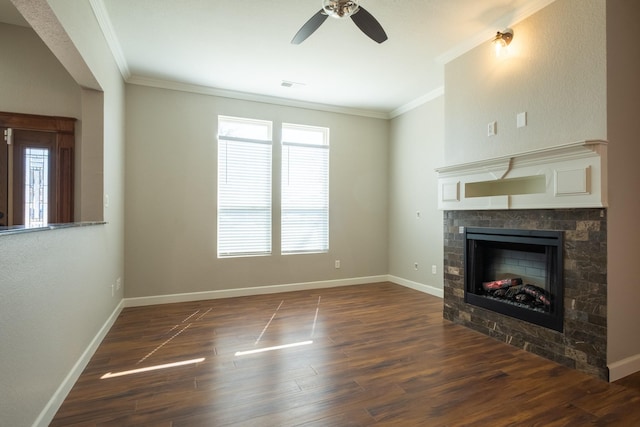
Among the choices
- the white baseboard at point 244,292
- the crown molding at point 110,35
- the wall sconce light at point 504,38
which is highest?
the crown molding at point 110,35

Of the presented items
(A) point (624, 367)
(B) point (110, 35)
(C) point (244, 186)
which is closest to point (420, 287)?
(A) point (624, 367)

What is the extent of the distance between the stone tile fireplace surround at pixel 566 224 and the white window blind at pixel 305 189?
95.2 inches

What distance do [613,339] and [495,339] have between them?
0.89 m

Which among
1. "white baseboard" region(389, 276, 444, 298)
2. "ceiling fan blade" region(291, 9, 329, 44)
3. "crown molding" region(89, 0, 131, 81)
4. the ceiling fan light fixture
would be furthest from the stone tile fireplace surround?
"crown molding" region(89, 0, 131, 81)

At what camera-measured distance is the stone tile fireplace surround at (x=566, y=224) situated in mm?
2232

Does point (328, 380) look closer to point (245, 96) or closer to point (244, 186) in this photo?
point (244, 186)

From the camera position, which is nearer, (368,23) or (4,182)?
(368,23)

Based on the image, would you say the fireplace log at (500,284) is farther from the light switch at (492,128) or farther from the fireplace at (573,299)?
the light switch at (492,128)

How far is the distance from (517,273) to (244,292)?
3411 mm

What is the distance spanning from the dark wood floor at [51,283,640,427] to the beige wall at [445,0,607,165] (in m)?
1.79

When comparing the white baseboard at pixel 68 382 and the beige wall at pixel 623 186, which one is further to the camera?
the beige wall at pixel 623 186

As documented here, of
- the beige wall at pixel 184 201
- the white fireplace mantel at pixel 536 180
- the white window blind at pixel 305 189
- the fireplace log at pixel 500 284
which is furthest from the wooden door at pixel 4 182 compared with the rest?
Answer: the fireplace log at pixel 500 284

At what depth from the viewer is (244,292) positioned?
456cm

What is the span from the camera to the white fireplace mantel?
2.22 m
